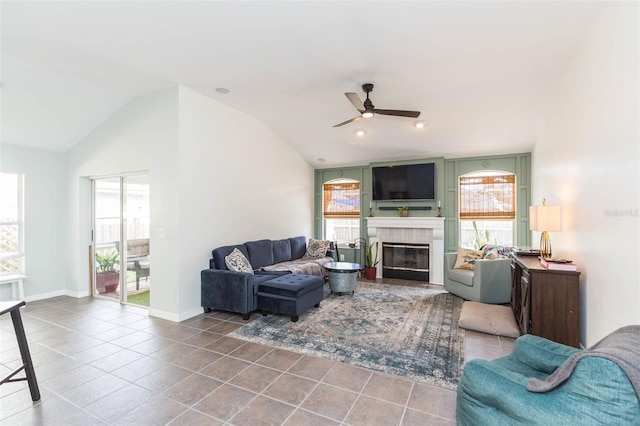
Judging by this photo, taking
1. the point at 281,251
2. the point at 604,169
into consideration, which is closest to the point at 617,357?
the point at 604,169

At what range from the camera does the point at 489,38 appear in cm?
289

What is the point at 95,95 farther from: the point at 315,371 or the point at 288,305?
the point at 315,371

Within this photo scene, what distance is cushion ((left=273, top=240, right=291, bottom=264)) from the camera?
5.72 meters

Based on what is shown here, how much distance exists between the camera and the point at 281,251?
19.3 ft

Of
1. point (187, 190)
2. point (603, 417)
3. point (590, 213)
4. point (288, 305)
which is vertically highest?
point (187, 190)

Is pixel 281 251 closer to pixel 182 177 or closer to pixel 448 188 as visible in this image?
pixel 182 177

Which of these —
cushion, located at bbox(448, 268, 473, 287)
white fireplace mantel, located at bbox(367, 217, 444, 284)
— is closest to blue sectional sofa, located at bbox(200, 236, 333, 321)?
cushion, located at bbox(448, 268, 473, 287)

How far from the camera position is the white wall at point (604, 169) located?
199 cm

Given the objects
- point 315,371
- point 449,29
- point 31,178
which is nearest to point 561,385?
point 315,371

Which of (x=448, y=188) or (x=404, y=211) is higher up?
(x=448, y=188)

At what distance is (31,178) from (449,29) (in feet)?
21.2

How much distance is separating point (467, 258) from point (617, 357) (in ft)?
13.8

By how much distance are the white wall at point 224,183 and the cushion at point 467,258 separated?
11.4 ft

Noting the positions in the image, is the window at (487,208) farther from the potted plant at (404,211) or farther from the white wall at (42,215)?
the white wall at (42,215)
